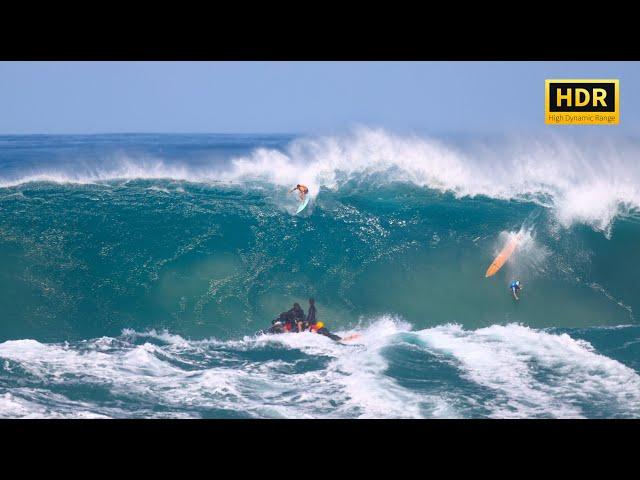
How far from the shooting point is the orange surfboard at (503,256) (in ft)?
42.8

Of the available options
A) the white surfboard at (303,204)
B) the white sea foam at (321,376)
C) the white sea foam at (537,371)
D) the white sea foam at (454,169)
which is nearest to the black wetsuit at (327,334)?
the white sea foam at (321,376)

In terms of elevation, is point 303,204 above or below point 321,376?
above

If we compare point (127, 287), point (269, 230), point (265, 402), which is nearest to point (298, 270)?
point (269, 230)

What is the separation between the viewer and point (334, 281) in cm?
1309

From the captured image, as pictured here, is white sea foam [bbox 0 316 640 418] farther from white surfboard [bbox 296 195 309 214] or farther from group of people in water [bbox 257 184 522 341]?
white surfboard [bbox 296 195 309 214]

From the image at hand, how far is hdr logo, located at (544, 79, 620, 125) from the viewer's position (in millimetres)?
10758

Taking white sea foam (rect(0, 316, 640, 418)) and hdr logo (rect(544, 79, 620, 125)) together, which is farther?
hdr logo (rect(544, 79, 620, 125))

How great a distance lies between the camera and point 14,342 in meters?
11.5

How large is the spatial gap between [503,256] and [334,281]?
9.83 ft

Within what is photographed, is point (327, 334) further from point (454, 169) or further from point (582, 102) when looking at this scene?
point (582, 102)

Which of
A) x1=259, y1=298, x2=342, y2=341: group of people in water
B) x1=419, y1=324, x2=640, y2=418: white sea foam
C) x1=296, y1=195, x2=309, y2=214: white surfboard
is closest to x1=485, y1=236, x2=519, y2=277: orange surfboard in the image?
x1=419, y1=324, x2=640, y2=418: white sea foam

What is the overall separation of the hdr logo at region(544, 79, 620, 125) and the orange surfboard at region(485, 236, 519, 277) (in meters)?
2.92

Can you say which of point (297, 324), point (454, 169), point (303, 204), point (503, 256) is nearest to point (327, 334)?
point (297, 324)

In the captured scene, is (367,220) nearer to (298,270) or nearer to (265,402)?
(298,270)
